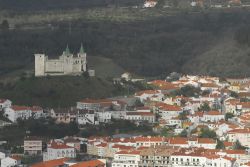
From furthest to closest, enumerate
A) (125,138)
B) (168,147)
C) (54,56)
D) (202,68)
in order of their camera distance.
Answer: (202,68) → (54,56) → (125,138) → (168,147)

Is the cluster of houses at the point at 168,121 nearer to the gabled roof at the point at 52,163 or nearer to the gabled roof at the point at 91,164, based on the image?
the gabled roof at the point at 52,163

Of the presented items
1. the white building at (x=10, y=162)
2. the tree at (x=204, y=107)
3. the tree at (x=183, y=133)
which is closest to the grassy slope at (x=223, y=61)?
the tree at (x=204, y=107)

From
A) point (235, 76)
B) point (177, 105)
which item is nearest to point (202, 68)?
point (235, 76)

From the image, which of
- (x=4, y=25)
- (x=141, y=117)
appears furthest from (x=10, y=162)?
(x=4, y=25)

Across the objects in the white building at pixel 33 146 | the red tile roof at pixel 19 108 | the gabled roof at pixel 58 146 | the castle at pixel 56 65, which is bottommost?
the white building at pixel 33 146

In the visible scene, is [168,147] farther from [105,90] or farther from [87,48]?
[87,48]

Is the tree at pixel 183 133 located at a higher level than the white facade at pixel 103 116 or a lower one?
higher

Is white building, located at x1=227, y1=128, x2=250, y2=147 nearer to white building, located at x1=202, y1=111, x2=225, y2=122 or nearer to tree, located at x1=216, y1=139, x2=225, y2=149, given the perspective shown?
tree, located at x1=216, y1=139, x2=225, y2=149
